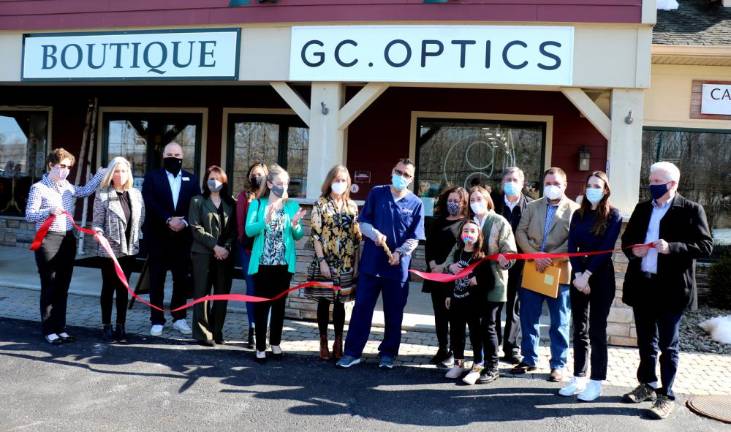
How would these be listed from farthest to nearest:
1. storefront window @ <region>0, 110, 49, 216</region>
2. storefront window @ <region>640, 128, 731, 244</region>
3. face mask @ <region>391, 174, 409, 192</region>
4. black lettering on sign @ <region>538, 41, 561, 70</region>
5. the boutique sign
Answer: storefront window @ <region>0, 110, 49, 216</region> < storefront window @ <region>640, 128, 731, 244</region> < the boutique sign < black lettering on sign @ <region>538, 41, 561, 70</region> < face mask @ <region>391, 174, 409, 192</region>

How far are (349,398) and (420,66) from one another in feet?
12.7

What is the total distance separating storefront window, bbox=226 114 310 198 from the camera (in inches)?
413

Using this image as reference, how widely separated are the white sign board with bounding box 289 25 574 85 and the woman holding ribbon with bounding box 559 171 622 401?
7.68ft

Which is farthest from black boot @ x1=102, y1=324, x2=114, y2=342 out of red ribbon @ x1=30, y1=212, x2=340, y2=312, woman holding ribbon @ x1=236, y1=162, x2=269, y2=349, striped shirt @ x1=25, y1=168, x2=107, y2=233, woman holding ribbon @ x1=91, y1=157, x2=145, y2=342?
woman holding ribbon @ x1=236, y1=162, x2=269, y2=349

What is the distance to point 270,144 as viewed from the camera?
10.6 m

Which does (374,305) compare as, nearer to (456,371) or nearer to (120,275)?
(456,371)

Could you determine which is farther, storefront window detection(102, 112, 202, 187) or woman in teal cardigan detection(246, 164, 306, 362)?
storefront window detection(102, 112, 202, 187)

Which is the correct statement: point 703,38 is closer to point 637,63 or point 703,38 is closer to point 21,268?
point 637,63

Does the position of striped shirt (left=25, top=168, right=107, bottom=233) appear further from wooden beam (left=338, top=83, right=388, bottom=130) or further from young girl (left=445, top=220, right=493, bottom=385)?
young girl (left=445, top=220, right=493, bottom=385)

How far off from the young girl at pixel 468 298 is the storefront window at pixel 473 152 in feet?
15.6

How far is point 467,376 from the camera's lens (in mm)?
5031

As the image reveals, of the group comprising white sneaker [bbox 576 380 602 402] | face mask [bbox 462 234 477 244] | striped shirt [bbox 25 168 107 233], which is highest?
striped shirt [bbox 25 168 107 233]

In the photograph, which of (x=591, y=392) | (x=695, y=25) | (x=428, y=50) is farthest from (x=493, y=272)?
(x=695, y=25)

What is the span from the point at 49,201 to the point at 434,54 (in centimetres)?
417
